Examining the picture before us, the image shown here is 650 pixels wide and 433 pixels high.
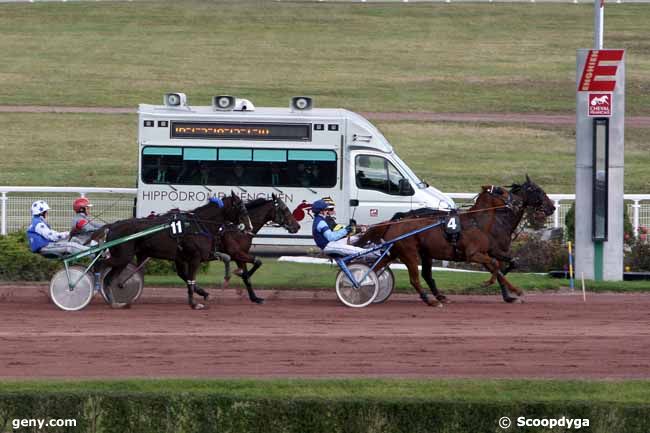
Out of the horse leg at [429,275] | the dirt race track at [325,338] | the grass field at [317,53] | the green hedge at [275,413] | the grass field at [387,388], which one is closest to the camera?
the green hedge at [275,413]

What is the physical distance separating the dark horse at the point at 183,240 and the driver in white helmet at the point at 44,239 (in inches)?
19.2

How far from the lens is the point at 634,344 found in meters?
14.5

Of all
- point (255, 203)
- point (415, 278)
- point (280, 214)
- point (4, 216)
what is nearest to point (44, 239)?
point (255, 203)

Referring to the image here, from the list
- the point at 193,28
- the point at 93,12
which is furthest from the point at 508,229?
the point at 93,12

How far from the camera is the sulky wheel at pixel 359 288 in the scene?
17047 millimetres

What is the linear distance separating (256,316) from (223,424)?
21.8ft

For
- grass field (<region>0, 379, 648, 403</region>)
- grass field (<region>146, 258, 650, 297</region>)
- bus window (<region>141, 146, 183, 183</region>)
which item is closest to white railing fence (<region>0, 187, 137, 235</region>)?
bus window (<region>141, 146, 183, 183</region>)

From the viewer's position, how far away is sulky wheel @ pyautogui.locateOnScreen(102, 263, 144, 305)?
56.6ft

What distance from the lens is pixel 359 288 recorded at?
17.1 meters

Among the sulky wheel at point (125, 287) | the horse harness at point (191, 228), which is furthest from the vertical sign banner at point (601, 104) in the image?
the sulky wheel at point (125, 287)

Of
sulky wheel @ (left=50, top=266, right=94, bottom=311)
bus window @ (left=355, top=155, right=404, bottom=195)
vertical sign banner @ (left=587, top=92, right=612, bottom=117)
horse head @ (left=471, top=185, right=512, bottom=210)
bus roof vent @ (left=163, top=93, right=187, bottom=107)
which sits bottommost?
sulky wheel @ (left=50, top=266, right=94, bottom=311)

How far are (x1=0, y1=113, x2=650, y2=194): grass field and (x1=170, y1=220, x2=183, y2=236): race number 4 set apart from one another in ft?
49.0

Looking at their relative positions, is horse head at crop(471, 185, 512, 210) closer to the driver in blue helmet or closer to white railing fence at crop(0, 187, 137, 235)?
the driver in blue helmet

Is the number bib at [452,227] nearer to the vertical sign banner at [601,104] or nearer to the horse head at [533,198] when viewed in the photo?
the horse head at [533,198]
